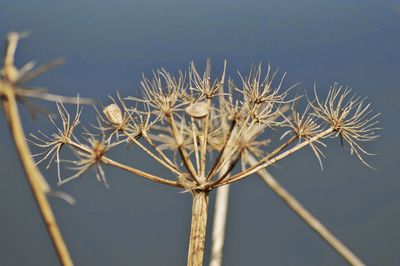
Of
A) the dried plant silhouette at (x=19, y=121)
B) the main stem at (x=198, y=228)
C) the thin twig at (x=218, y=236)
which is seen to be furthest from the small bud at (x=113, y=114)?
the dried plant silhouette at (x=19, y=121)

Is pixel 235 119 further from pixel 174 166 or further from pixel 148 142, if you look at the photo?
pixel 148 142

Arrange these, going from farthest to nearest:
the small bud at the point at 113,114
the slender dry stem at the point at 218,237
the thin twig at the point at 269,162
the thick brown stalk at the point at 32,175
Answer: the small bud at the point at 113,114, the thin twig at the point at 269,162, the slender dry stem at the point at 218,237, the thick brown stalk at the point at 32,175

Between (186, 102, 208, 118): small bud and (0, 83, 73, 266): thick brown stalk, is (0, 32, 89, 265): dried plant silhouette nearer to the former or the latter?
(0, 83, 73, 266): thick brown stalk

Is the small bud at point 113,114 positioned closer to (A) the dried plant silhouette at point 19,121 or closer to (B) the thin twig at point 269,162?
(B) the thin twig at point 269,162

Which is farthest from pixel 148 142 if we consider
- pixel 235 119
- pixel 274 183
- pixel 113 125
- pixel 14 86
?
pixel 14 86

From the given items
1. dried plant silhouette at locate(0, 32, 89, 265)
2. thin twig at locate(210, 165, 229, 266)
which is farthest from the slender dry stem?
dried plant silhouette at locate(0, 32, 89, 265)

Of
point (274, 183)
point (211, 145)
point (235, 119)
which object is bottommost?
point (274, 183)
